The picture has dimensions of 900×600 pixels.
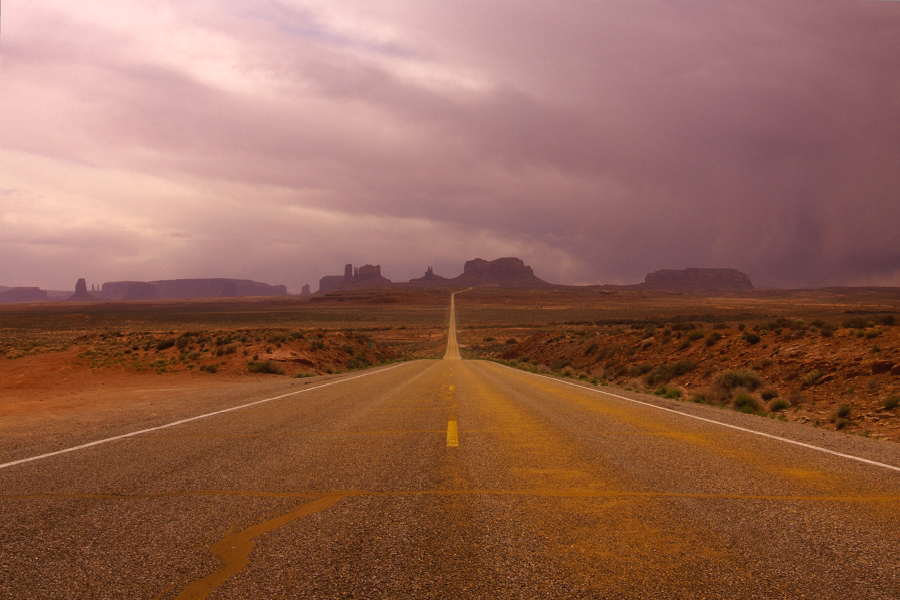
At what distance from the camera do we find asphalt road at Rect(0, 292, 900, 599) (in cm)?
353

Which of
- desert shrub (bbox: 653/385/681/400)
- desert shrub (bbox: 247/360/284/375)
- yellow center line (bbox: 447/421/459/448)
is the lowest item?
desert shrub (bbox: 247/360/284/375)

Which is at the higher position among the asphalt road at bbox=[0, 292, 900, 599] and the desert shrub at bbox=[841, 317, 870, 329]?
the desert shrub at bbox=[841, 317, 870, 329]

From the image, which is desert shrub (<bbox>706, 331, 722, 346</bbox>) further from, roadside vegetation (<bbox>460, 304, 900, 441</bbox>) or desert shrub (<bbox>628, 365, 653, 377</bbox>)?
desert shrub (<bbox>628, 365, 653, 377</bbox>)

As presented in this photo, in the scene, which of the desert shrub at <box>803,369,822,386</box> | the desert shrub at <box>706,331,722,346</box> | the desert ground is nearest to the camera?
the desert ground

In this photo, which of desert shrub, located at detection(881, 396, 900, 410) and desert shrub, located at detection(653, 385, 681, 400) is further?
desert shrub, located at detection(653, 385, 681, 400)

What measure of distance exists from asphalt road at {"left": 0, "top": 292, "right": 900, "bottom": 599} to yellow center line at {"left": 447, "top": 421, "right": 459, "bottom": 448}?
4cm

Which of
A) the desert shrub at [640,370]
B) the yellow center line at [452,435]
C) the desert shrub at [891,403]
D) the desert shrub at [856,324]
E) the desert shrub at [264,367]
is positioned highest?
the desert shrub at [856,324]

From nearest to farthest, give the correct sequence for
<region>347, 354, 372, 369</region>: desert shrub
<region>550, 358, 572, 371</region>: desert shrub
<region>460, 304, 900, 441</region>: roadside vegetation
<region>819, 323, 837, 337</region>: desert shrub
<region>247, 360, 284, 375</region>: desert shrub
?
<region>460, 304, 900, 441</region>: roadside vegetation → <region>819, 323, 837, 337</region>: desert shrub → <region>247, 360, 284, 375</region>: desert shrub → <region>550, 358, 572, 371</region>: desert shrub → <region>347, 354, 372, 369</region>: desert shrub

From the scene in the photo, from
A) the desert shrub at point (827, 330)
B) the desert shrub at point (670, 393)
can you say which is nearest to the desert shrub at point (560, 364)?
the desert shrub at point (670, 393)

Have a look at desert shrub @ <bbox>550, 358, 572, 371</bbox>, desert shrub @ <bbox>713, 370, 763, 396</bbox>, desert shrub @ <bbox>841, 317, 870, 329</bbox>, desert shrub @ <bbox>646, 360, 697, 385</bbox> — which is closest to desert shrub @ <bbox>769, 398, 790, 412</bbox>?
desert shrub @ <bbox>713, 370, 763, 396</bbox>

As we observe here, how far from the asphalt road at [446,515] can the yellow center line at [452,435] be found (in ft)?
0.14

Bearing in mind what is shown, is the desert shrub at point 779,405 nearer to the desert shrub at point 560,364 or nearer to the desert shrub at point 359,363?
the desert shrub at point 560,364

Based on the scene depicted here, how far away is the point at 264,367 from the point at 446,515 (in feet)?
81.1

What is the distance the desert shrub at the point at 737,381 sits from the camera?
1694 centimetres
